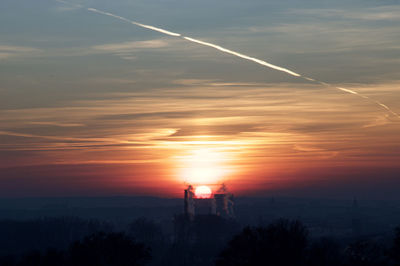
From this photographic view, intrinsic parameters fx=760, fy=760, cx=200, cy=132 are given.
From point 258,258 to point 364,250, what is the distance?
40216 mm

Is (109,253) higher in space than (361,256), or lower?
higher

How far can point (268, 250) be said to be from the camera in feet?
380

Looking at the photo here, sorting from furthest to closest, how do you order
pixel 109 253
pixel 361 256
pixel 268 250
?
1. pixel 361 256
2. pixel 109 253
3. pixel 268 250

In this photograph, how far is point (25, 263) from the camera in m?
138

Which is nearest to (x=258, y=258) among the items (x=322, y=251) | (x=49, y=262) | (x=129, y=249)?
(x=322, y=251)

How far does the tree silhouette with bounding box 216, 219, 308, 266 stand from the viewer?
115369 mm

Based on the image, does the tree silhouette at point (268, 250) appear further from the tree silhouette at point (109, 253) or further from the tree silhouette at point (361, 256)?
the tree silhouette at point (109, 253)

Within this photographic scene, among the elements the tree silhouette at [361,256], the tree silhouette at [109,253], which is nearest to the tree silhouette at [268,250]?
the tree silhouette at [361,256]

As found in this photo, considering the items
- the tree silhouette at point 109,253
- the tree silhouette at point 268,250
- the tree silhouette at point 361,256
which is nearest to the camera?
the tree silhouette at point 268,250

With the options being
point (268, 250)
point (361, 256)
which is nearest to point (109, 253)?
point (268, 250)

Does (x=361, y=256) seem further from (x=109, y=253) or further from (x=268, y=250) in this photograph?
(x=109, y=253)

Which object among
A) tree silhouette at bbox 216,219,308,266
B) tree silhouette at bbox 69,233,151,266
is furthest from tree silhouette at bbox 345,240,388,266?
tree silhouette at bbox 69,233,151,266

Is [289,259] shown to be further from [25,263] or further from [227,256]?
[25,263]

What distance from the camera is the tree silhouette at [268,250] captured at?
115369 millimetres
